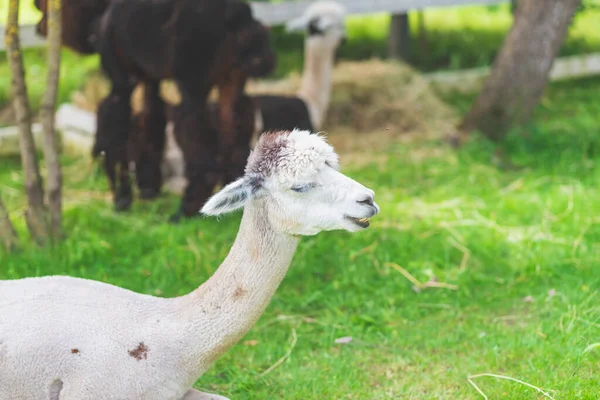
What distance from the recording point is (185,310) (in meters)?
2.85

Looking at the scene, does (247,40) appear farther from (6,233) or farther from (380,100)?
(380,100)

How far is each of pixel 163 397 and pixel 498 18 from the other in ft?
27.2

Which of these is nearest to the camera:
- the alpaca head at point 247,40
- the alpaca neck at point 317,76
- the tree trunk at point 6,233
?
the tree trunk at point 6,233

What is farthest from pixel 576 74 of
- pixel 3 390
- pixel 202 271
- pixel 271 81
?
pixel 3 390

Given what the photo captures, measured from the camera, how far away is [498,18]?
1012cm

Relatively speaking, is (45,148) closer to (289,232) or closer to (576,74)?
(289,232)

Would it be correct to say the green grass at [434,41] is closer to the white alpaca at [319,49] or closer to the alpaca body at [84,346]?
the white alpaca at [319,49]

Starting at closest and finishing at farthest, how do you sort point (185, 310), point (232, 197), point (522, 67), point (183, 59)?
point (232, 197), point (185, 310), point (183, 59), point (522, 67)

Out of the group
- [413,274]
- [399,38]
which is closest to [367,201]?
[413,274]

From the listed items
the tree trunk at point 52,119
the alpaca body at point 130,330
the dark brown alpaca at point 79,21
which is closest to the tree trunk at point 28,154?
the tree trunk at point 52,119

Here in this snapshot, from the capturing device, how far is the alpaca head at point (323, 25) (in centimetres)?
675

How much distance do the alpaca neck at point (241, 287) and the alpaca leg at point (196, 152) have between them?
240 centimetres

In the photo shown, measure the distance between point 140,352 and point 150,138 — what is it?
2.97 meters

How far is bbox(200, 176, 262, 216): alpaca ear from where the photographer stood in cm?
260
